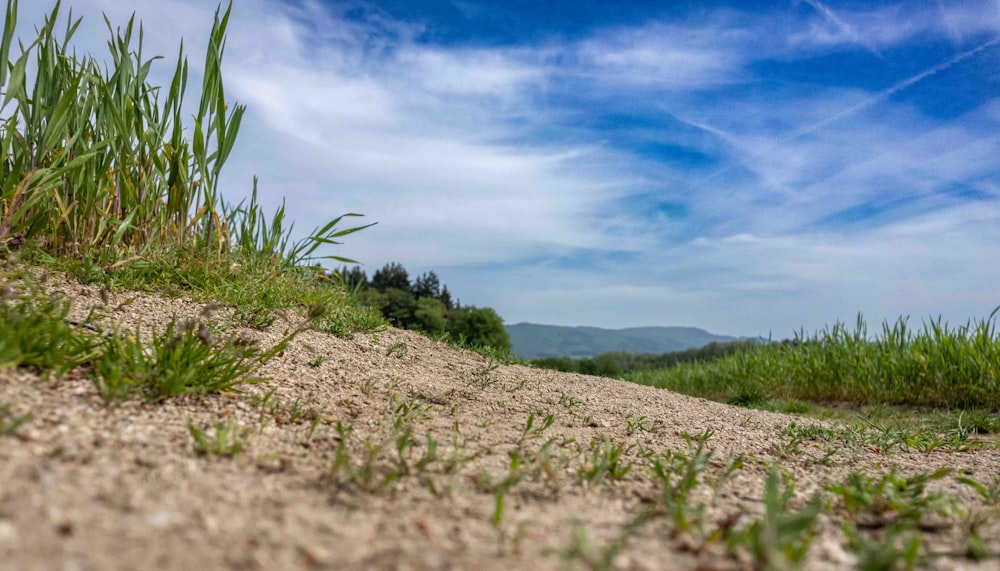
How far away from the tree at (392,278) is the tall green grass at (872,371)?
46.9 feet

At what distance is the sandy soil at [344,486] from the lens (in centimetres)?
138

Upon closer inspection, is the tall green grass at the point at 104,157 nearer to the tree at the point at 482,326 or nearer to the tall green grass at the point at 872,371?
the tall green grass at the point at 872,371

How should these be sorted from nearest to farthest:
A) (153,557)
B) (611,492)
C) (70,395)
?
(153,557) < (611,492) < (70,395)

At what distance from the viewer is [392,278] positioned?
2264cm

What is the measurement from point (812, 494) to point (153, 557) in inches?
79.1

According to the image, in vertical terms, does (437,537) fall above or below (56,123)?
below

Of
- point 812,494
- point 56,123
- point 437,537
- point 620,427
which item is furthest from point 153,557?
point 56,123

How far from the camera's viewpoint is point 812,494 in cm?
218

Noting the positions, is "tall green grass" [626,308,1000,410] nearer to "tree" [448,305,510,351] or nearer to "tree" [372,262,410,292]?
"tree" [448,305,510,351]

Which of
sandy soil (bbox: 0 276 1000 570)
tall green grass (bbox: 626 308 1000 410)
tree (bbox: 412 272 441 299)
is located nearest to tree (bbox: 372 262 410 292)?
tree (bbox: 412 272 441 299)

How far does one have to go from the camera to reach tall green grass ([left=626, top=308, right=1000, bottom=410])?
6.74 m

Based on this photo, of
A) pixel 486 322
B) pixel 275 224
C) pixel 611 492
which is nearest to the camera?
pixel 611 492

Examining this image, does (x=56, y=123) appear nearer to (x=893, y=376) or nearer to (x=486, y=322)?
(x=893, y=376)

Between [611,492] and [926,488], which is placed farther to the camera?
[926,488]
